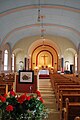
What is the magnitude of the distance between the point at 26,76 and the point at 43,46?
2047 centimetres

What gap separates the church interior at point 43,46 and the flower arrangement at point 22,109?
47 cm

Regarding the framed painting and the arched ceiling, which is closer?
the framed painting

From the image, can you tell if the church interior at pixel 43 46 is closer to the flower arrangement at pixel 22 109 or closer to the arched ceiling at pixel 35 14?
the arched ceiling at pixel 35 14

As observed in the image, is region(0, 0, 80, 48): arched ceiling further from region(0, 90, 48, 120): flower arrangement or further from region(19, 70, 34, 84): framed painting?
region(0, 90, 48, 120): flower arrangement

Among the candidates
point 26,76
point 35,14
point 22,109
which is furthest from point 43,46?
point 22,109

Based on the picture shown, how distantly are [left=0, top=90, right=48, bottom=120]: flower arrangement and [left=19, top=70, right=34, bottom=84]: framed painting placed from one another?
6571 millimetres

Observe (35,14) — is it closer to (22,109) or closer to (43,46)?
(22,109)

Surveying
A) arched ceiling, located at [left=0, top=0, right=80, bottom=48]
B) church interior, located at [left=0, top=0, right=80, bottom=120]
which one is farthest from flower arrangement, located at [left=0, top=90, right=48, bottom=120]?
arched ceiling, located at [left=0, top=0, right=80, bottom=48]

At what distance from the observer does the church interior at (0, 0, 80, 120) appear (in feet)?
22.7

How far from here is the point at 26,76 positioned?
30.4 ft

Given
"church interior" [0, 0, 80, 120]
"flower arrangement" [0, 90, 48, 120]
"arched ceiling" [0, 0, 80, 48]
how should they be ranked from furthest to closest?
"arched ceiling" [0, 0, 80, 48] < "church interior" [0, 0, 80, 120] < "flower arrangement" [0, 90, 48, 120]

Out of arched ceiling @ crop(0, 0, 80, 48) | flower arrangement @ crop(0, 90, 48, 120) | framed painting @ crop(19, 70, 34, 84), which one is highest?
arched ceiling @ crop(0, 0, 80, 48)

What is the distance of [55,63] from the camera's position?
94.7 feet

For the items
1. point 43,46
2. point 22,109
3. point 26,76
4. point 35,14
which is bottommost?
point 22,109
